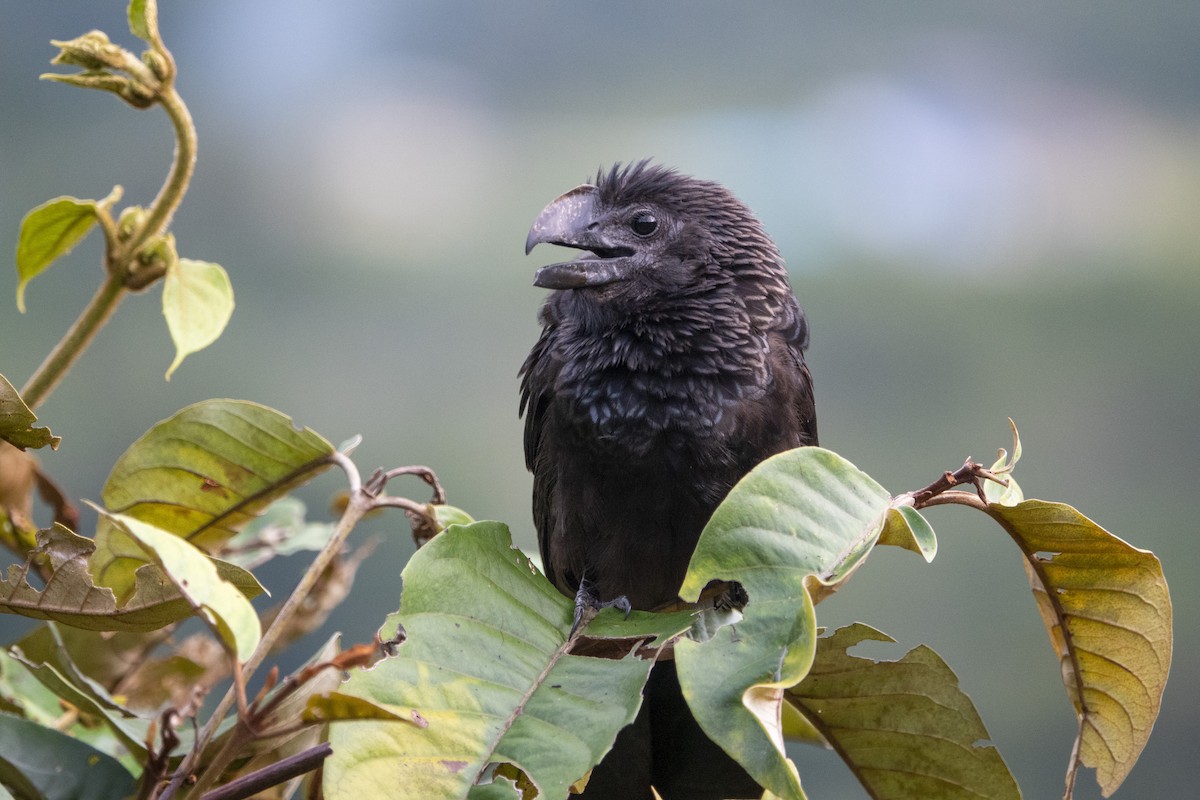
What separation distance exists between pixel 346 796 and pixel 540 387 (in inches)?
41.3

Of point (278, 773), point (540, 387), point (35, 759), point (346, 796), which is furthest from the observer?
point (540, 387)

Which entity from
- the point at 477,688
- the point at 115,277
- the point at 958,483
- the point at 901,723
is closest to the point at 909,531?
the point at 958,483

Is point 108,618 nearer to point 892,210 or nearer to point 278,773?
point 278,773

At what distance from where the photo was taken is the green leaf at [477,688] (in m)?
0.76

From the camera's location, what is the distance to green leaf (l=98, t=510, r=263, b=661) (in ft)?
2.20

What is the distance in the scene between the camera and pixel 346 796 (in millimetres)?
720

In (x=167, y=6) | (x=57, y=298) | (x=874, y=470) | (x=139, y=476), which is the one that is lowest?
(x=874, y=470)

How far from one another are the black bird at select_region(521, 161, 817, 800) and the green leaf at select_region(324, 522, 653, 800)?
0.50m

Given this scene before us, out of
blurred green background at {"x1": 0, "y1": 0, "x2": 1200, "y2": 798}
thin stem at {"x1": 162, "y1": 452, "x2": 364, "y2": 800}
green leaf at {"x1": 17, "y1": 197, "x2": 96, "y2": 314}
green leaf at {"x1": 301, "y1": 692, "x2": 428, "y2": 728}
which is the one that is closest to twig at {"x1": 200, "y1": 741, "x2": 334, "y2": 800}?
thin stem at {"x1": 162, "y1": 452, "x2": 364, "y2": 800}

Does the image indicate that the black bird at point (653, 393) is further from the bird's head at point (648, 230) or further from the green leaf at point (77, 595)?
the green leaf at point (77, 595)

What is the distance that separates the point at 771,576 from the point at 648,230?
0.99 m

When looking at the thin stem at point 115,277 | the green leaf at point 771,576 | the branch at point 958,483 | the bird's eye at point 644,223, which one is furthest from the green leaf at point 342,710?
the bird's eye at point 644,223

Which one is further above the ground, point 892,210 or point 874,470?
point 892,210

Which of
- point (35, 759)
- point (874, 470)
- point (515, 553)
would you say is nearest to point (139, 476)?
point (35, 759)
